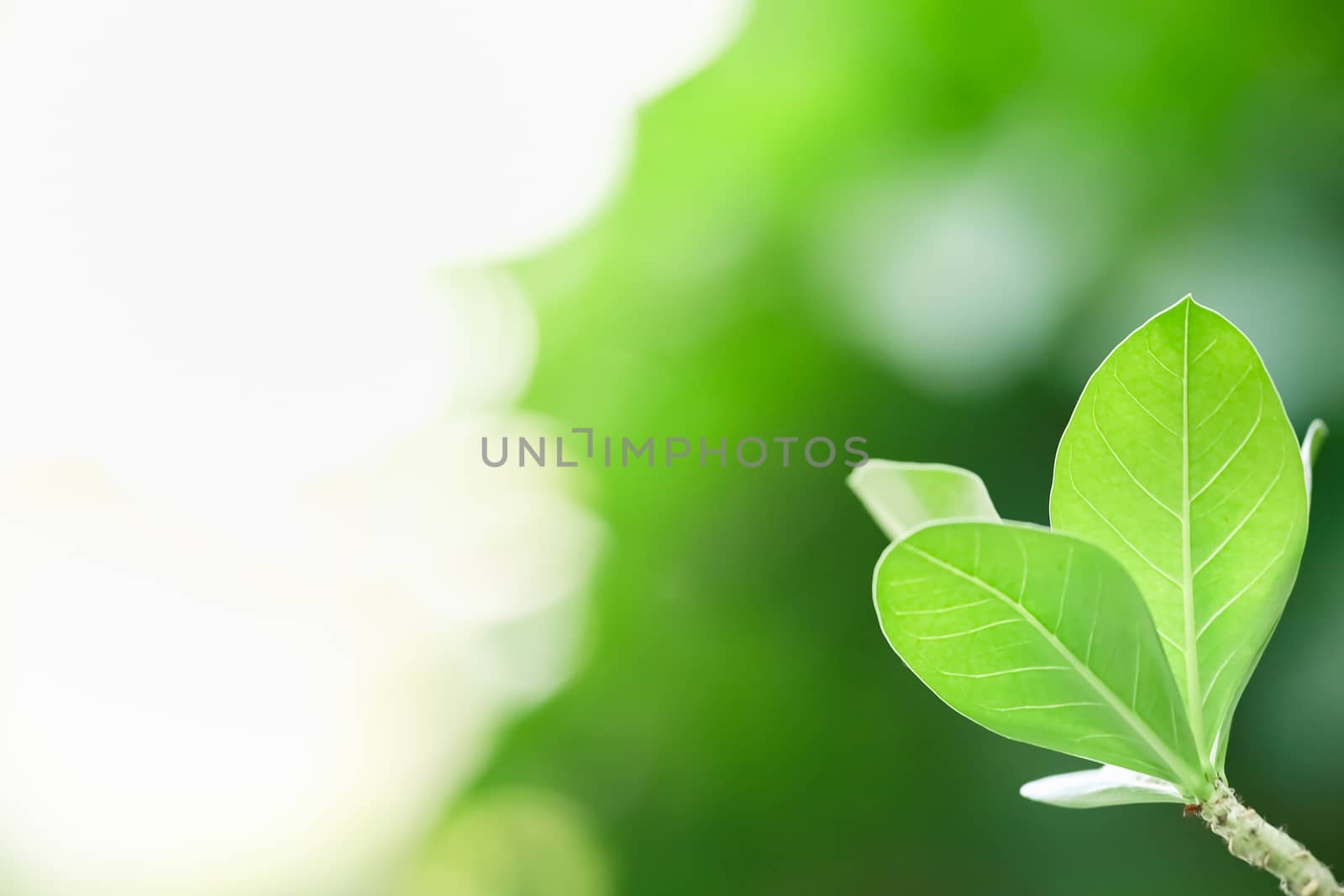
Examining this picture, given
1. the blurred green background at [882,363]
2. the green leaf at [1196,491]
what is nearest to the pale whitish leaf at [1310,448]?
the green leaf at [1196,491]

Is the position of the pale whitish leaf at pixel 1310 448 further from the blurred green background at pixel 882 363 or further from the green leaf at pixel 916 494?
the blurred green background at pixel 882 363

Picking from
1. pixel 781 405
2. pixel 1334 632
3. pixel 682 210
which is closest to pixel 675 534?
pixel 781 405

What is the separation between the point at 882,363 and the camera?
3.29 ft

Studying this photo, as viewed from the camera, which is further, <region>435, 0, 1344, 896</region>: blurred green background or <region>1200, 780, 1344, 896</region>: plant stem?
<region>435, 0, 1344, 896</region>: blurred green background

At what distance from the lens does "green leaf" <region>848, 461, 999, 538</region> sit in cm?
36

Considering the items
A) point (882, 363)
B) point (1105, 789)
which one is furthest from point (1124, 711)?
point (882, 363)

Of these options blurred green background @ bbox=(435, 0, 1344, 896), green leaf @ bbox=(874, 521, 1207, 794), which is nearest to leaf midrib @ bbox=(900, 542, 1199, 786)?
green leaf @ bbox=(874, 521, 1207, 794)

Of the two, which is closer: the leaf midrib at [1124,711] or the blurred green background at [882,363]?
the leaf midrib at [1124,711]

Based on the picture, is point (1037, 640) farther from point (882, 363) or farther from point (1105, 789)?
point (882, 363)

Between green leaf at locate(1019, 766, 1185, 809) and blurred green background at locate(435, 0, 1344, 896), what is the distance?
50 centimetres

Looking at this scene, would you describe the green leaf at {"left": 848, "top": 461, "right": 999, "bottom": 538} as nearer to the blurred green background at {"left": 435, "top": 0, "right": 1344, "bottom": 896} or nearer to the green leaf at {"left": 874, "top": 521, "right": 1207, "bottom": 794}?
the green leaf at {"left": 874, "top": 521, "right": 1207, "bottom": 794}

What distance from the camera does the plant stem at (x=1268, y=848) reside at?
0.26 m

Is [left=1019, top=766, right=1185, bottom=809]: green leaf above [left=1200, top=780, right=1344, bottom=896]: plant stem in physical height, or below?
below

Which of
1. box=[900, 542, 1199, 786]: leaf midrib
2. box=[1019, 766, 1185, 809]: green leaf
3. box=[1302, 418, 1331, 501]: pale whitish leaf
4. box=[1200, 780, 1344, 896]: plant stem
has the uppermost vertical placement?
box=[1302, 418, 1331, 501]: pale whitish leaf
